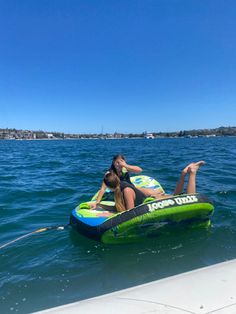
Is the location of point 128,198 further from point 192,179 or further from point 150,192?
point 150,192

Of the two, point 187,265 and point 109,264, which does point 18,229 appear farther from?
point 187,265

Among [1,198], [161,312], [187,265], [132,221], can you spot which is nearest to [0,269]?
[132,221]

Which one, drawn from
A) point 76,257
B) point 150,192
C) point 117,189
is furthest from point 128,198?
point 150,192

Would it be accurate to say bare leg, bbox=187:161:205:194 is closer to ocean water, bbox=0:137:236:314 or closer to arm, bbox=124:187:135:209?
ocean water, bbox=0:137:236:314

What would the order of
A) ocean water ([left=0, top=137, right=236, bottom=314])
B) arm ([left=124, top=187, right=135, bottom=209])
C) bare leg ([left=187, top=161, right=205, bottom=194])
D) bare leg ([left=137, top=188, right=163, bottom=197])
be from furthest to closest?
bare leg ([left=137, top=188, right=163, bottom=197]) → bare leg ([left=187, top=161, right=205, bottom=194]) → arm ([left=124, top=187, right=135, bottom=209]) → ocean water ([left=0, top=137, right=236, bottom=314])

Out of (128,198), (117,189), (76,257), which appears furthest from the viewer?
(117,189)

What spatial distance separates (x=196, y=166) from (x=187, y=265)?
94.9 inches

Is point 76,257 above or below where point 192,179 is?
below

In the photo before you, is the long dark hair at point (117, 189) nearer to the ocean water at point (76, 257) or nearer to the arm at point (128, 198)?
the arm at point (128, 198)

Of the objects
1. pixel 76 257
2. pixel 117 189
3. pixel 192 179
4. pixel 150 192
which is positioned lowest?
pixel 76 257

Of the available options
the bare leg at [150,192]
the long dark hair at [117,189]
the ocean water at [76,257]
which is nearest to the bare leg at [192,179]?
the ocean water at [76,257]

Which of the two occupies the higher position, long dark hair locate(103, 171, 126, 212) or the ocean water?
long dark hair locate(103, 171, 126, 212)

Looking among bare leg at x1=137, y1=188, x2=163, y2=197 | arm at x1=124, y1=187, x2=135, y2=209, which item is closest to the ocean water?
arm at x1=124, y1=187, x2=135, y2=209

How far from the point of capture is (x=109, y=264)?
4969 millimetres
